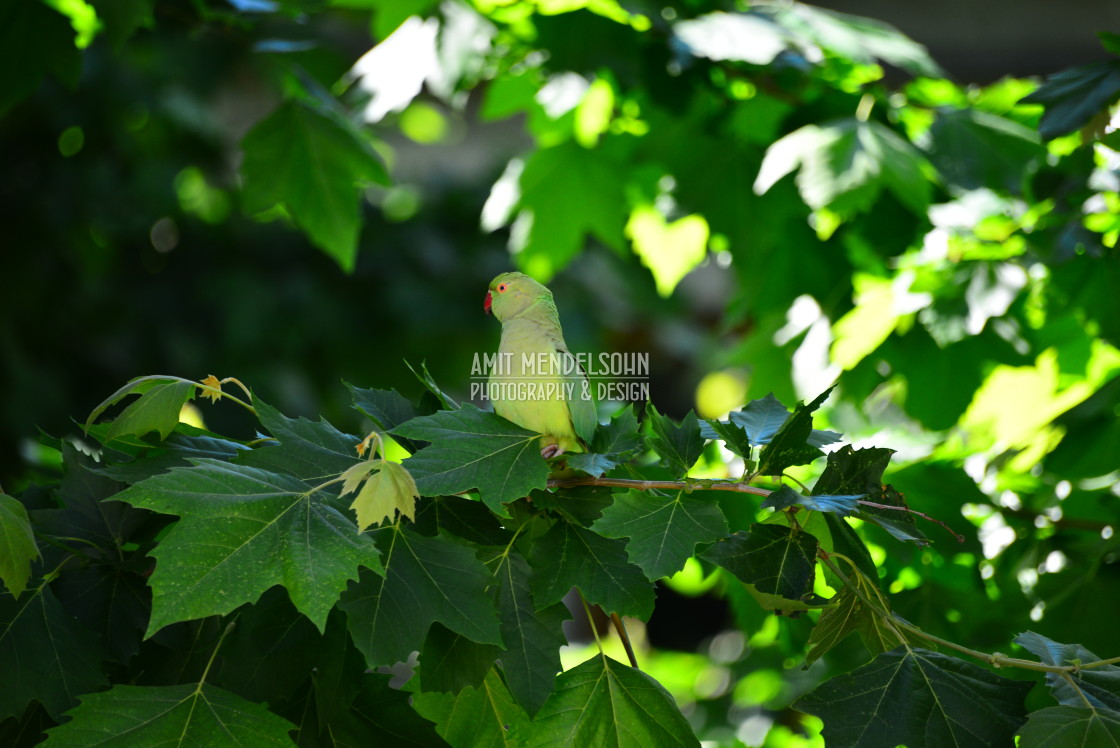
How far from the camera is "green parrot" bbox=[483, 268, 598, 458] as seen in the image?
1.55ft

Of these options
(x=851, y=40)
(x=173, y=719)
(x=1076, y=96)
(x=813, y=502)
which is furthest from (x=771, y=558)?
(x=851, y=40)

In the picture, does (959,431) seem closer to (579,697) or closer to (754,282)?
(754,282)

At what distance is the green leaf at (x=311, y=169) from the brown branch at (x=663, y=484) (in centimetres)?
→ 51

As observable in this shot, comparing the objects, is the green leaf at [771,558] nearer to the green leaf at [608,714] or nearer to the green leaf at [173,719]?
the green leaf at [608,714]

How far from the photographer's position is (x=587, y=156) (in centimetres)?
110

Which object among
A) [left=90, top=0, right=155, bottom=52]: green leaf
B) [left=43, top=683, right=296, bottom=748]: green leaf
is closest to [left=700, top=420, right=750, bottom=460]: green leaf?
[left=43, top=683, right=296, bottom=748]: green leaf

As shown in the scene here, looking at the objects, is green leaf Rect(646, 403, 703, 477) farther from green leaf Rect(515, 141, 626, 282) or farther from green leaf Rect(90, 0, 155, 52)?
green leaf Rect(515, 141, 626, 282)

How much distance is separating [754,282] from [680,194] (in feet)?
0.43

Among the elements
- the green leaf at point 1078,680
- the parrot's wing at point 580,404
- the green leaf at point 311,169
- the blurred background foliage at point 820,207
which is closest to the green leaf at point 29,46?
the blurred background foliage at point 820,207

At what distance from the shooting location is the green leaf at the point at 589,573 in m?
0.42

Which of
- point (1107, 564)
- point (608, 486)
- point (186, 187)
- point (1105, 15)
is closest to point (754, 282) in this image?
point (1107, 564)

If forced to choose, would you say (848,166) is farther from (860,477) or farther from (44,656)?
(44,656)

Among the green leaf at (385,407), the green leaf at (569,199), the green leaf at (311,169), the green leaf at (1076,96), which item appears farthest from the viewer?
the green leaf at (569,199)

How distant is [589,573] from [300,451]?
15 centimetres
